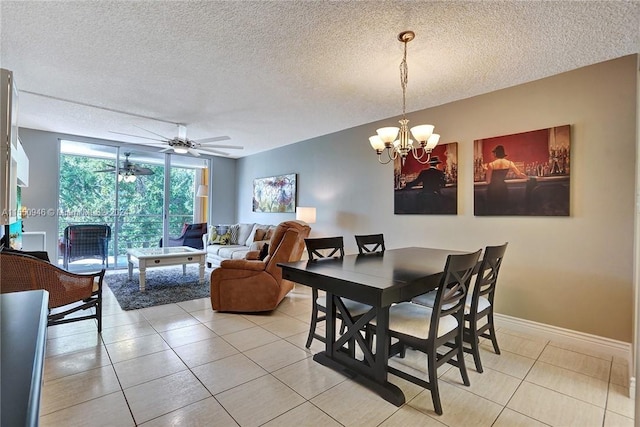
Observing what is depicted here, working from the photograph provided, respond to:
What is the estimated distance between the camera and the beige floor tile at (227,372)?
2070 mm

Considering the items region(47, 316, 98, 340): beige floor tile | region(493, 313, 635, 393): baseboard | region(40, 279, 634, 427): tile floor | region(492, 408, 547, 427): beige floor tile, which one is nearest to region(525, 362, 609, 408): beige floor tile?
region(40, 279, 634, 427): tile floor

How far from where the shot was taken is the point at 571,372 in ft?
7.51

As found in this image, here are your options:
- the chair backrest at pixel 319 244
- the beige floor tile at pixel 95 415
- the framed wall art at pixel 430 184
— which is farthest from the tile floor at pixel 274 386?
the framed wall art at pixel 430 184

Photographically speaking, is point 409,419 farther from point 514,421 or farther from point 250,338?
point 250,338

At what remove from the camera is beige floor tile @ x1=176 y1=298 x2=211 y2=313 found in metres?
3.61

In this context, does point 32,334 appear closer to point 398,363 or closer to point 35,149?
point 398,363

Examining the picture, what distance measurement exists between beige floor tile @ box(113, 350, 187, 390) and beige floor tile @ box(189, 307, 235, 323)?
77 centimetres

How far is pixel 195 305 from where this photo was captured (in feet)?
12.3

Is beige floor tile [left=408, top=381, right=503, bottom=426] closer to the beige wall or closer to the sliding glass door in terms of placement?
the beige wall

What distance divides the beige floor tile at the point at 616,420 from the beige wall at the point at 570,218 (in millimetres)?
1067

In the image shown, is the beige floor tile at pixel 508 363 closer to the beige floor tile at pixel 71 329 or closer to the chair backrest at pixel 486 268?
the chair backrest at pixel 486 268

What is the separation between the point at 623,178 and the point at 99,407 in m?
4.24

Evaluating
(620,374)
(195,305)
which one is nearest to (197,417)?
(195,305)

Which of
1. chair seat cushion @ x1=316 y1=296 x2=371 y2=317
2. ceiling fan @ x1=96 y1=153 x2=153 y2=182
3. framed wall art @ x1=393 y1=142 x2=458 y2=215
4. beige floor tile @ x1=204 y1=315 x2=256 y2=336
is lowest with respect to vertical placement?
beige floor tile @ x1=204 y1=315 x2=256 y2=336
